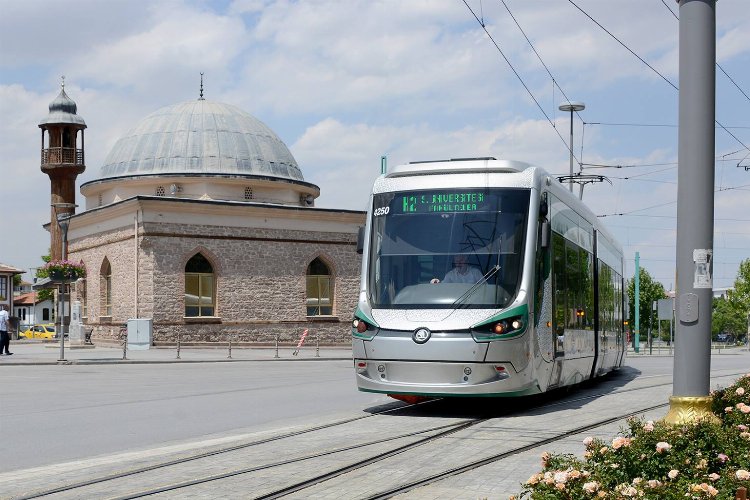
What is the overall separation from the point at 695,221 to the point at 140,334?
30.0 meters

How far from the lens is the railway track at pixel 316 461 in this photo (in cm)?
750

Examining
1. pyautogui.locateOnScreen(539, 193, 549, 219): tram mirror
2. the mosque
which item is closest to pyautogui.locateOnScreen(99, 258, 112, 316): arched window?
the mosque

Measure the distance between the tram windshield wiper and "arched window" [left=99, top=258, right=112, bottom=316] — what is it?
33554 mm

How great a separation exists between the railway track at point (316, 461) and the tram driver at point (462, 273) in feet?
5.62

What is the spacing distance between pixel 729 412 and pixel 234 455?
14.5 feet

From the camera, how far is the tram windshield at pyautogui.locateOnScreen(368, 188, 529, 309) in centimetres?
1266

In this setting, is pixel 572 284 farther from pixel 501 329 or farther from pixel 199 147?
pixel 199 147

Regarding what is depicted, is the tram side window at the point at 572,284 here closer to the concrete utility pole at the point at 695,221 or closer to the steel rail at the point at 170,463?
the steel rail at the point at 170,463

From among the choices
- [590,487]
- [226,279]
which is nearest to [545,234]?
[590,487]

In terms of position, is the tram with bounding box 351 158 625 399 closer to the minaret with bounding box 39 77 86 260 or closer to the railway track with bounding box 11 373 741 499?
the railway track with bounding box 11 373 741 499

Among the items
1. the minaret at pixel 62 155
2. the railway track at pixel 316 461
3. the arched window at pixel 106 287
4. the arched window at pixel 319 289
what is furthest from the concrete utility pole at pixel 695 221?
the minaret at pixel 62 155

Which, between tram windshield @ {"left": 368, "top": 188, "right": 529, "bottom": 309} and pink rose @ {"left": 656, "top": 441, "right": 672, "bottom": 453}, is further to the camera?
tram windshield @ {"left": 368, "top": 188, "right": 529, "bottom": 309}

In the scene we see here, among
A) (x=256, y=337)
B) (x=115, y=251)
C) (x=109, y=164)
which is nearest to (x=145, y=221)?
(x=115, y=251)

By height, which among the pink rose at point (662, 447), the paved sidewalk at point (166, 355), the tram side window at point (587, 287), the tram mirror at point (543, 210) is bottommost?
the paved sidewalk at point (166, 355)
